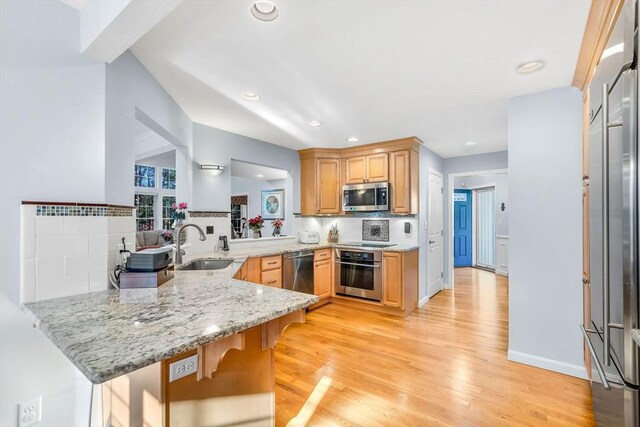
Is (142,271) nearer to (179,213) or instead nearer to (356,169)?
(179,213)

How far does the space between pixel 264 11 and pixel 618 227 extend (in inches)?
73.7

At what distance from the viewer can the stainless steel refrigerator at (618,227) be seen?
0.95 m

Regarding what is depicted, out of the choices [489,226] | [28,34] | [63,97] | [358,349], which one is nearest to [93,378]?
[63,97]

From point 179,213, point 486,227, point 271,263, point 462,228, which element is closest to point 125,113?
point 179,213

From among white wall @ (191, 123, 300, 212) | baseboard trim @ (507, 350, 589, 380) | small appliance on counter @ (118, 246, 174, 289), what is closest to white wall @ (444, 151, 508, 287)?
Result: baseboard trim @ (507, 350, 589, 380)

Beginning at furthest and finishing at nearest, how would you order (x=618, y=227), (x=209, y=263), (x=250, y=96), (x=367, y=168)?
(x=367, y=168), (x=209, y=263), (x=250, y=96), (x=618, y=227)

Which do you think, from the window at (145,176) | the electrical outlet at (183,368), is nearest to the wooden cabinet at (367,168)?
the electrical outlet at (183,368)

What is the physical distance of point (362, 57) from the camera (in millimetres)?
2037

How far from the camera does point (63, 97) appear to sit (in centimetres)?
149

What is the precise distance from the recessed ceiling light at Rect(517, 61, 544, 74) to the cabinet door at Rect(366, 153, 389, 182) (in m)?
2.21

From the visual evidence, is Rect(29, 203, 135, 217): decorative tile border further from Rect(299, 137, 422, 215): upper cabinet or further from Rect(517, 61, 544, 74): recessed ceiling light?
Rect(299, 137, 422, 215): upper cabinet

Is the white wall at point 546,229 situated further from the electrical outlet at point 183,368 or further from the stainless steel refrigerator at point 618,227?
the electrical outlet at point 183,368

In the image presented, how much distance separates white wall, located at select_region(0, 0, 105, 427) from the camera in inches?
52.1

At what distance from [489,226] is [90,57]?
823 cm
